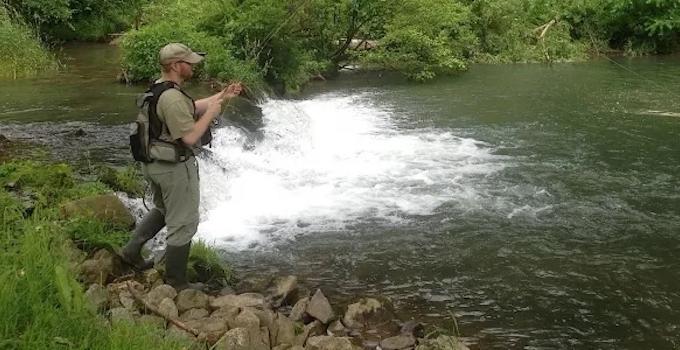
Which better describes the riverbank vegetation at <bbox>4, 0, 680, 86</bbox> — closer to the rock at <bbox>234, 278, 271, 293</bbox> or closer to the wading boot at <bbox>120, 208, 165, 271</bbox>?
the rock at <bbox>234, 278, 271, 293</bbox>

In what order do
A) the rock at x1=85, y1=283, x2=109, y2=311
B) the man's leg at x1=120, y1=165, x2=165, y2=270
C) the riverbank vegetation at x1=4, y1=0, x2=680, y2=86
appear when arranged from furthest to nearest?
the riverbank vegetation at x1=4, y1=0, x2=680, y2=86, the man's leg at x1=120, y1=165, x2=165, y2=270, the rock at x1=85, y1=283, x2=109, y2=311

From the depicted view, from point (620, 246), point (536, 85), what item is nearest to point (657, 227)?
point (620, 246)

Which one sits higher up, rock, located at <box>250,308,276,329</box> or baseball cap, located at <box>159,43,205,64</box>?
baseball cap, located at <box>159,43,205,64</box>

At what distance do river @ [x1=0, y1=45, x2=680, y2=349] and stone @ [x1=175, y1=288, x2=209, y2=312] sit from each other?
1423 millimetres

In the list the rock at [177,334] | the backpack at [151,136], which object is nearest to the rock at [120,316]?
the rock at [177,334]

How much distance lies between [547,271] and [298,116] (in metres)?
7.88

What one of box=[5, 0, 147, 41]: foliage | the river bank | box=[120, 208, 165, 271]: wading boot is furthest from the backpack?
box=[5, 0, 147, 41]: foliage

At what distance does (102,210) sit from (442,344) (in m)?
3.18

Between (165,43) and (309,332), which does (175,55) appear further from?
(165,43)

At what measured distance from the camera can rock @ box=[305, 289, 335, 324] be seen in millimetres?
5125

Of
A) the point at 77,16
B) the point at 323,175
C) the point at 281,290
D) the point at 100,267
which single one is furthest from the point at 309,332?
the point at 77,16

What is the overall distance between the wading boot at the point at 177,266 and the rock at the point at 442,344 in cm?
181

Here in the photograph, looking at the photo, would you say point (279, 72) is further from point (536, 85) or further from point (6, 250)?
point (6, 250)

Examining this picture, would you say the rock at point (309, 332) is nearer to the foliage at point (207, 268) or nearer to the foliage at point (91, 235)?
the foliage at point (207, 268)
